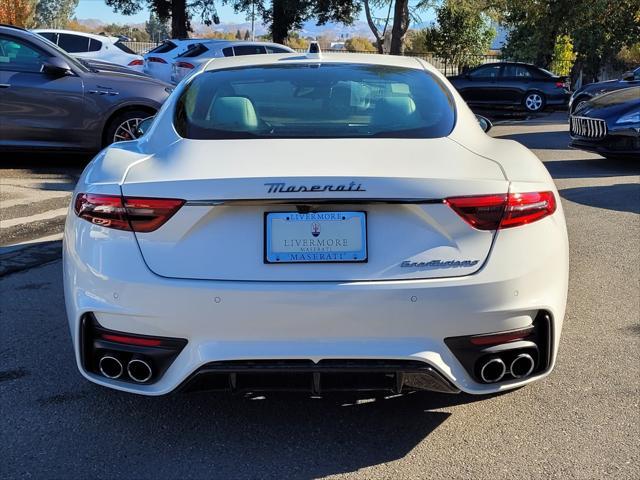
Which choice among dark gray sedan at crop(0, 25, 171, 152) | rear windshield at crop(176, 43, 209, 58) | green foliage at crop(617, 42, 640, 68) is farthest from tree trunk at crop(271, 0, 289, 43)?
dark gray sedan at crop(0, 25, 171, 152)

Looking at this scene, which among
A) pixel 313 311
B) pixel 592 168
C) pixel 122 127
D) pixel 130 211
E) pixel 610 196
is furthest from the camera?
pixel 592 168

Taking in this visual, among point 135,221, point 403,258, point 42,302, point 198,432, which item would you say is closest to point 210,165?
point 135,221

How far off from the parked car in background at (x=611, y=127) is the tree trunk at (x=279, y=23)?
79.5ft

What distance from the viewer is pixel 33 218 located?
7.33m

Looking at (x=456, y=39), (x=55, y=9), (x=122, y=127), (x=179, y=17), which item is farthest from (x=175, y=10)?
(x=55, y=9)

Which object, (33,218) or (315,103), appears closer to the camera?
(315,103)

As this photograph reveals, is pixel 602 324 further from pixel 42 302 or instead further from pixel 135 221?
pixel 42 302

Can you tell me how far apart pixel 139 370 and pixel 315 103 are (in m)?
1.68

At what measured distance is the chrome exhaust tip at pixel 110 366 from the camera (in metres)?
3.02

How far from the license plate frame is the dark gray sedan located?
7.19m

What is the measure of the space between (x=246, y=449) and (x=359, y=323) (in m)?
0.83

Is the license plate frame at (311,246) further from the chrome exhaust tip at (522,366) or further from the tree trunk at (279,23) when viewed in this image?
the tree trunk at (279,23)

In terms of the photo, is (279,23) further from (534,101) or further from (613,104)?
(613,104)

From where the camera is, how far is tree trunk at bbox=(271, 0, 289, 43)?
1323 inches
